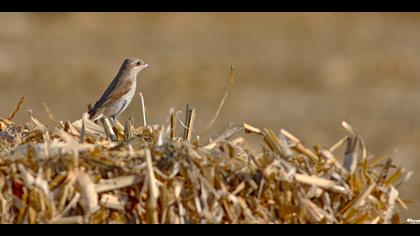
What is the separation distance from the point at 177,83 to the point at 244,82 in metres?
1.32

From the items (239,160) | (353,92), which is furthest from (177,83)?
(239,160)

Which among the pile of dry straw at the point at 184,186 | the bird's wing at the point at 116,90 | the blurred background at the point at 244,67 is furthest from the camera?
the blurred background at the point at 244,67

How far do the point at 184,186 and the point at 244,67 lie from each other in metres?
14.7

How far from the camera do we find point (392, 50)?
66.5 ft

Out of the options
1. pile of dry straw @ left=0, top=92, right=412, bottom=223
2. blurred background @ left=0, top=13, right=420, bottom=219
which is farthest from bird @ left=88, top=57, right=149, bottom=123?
pile of dry straw @ left=0, top=92, right=412, bottom=223

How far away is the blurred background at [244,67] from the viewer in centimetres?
1585

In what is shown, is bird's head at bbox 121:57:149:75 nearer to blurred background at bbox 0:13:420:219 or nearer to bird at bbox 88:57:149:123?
bird at bbox 88:57:149:123

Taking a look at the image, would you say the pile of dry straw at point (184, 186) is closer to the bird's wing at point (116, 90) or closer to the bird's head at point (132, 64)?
the bird's wing at point (116, 90)

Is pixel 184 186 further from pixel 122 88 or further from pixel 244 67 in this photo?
pixel 244 67

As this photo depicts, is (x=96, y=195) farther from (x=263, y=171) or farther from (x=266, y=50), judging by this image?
(x=266, y=50)

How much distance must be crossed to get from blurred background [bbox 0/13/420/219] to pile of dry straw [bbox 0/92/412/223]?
702cm

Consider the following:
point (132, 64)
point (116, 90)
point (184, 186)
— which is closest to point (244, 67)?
point (132, 64)

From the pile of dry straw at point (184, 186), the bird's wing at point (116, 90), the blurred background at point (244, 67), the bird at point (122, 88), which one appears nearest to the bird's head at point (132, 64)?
the bird at point (122, 88)

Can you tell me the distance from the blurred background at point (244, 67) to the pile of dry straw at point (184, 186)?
702 cm
